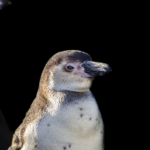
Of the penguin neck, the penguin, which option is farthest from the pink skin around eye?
the penguin neck

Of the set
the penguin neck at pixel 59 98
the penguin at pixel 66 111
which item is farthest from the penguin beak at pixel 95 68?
the penguin neck at pixel 59 98

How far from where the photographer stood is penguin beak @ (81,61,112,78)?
6.17 feet

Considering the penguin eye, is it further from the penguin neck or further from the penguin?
the penguin neck

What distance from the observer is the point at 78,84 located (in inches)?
77.6

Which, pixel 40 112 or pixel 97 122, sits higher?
pixel 40 112

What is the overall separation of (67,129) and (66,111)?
99 mm

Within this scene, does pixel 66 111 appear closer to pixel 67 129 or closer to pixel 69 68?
pixel 67 129

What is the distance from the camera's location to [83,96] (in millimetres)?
2016

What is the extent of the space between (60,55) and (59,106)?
0.29m

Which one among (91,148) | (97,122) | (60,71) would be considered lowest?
(91,148)

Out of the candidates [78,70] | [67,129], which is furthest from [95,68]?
[67,129]

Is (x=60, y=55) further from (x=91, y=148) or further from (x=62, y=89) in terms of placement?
(x=91, y=148)

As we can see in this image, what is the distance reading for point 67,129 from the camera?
1955 mm

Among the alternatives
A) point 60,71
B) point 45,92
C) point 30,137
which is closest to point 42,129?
point 30,137
